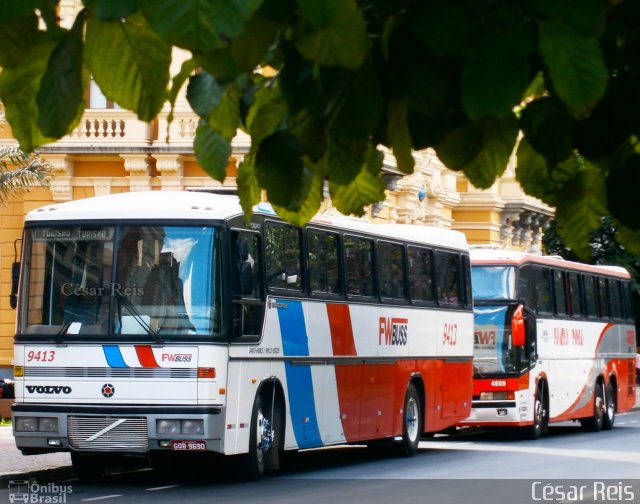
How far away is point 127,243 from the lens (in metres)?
16.1

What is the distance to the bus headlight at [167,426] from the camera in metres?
15.2

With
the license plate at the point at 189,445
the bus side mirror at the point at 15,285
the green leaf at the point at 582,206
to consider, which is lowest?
the license plate at the point at 189,445

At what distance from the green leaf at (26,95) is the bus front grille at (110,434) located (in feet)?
39.7

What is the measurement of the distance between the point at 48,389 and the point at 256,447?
237cm

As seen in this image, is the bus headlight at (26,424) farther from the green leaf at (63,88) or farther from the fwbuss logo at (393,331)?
the green leaf at (63,88)

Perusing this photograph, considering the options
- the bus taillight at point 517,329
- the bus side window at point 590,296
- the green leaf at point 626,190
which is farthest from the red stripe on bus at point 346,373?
the green leaf at point 626,190

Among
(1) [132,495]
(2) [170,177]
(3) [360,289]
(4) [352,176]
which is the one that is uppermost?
(2) [170,177]

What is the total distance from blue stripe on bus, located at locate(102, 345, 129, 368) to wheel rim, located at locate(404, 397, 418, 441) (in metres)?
6.55

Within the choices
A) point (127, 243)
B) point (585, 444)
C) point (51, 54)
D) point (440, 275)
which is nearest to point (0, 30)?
point (51, 54)

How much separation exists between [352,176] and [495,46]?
80 centimetres

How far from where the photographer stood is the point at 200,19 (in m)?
2.62

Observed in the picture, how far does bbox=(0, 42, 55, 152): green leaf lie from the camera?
10.0 feet

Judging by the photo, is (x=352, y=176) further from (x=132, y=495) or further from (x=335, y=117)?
(x=132, y=495)

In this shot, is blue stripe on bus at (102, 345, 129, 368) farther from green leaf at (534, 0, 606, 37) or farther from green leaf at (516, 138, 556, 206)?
green leaf at (534, 0, 606, 37)
